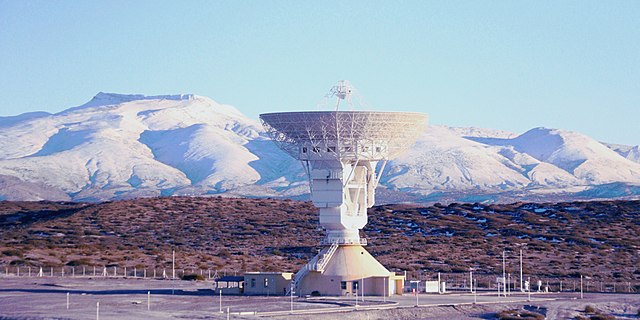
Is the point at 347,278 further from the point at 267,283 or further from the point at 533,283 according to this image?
the point at 533,283

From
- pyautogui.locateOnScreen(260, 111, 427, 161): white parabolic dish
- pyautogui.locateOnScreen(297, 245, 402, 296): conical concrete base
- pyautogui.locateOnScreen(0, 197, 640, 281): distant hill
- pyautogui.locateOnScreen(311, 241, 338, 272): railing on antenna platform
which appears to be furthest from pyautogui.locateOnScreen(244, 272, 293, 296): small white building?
pyautogui.locateOnScreen(0, 197, 640, 281): distant hill

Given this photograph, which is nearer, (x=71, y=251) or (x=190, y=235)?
(x=71, y=251)

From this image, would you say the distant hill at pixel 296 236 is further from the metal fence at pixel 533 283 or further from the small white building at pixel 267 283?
the small white building at pixel 267 283

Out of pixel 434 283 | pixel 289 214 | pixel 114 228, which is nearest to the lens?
pixel 434 283

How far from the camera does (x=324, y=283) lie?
75062mm

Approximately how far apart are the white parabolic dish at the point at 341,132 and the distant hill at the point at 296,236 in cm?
2389

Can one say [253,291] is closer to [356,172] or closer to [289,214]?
[356,172]

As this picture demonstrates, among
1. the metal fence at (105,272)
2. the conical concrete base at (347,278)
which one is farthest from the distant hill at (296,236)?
the conical concrete base at (347,278)

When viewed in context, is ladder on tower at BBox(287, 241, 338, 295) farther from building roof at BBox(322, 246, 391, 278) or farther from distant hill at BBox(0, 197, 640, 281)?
distant hill at BBox(0, 197, 640, 281)

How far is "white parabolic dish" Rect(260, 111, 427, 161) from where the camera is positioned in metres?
73.3

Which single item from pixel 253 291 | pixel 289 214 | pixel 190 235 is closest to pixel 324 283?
pixel 253 291

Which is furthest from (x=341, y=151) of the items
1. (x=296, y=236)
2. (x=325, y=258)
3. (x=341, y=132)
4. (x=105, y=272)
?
(x=296, y=236)

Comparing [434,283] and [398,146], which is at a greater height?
[398,146]

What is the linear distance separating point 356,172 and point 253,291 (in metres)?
9.79
